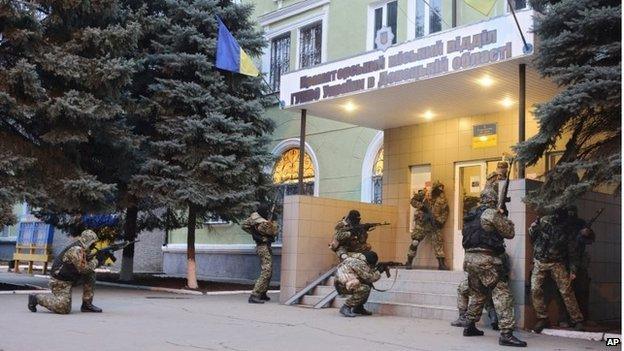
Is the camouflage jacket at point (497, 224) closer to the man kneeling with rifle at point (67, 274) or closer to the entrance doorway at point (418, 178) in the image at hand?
the man kneeling with rifle at point (67, 274)

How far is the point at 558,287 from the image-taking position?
9.77 m

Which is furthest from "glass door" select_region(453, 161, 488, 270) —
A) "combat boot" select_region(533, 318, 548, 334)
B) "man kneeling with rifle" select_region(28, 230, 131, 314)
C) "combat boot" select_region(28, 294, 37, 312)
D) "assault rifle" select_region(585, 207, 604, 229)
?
"combat boot" select_region(28, 294, 37, 312)

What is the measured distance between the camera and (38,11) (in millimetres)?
14922

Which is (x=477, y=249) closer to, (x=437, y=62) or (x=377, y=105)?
(x=437, y=62)

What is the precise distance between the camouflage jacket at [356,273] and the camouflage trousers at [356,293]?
7 centimetres

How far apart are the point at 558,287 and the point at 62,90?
1069 centimetres

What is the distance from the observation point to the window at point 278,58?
22.2 m

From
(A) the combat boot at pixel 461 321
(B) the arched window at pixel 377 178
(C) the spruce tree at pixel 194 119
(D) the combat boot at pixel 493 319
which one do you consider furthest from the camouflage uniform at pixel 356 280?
(B) the arched window at pixel 377 178

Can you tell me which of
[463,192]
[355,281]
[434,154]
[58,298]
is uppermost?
[434,154]

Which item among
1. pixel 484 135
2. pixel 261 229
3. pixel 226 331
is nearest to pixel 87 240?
pixel 226 331

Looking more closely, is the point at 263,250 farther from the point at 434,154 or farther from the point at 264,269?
the point at 434,154

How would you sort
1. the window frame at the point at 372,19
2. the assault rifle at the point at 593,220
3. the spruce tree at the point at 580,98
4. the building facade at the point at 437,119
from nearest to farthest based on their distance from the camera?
the spruce tree at the point at 580,98, the assault rifle at the point at 593,220, the building facade at the point at 437,119, the window frame at the point at 372,19

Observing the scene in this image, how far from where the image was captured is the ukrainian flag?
15766mm

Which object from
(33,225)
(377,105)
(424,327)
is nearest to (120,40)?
(377,105)
